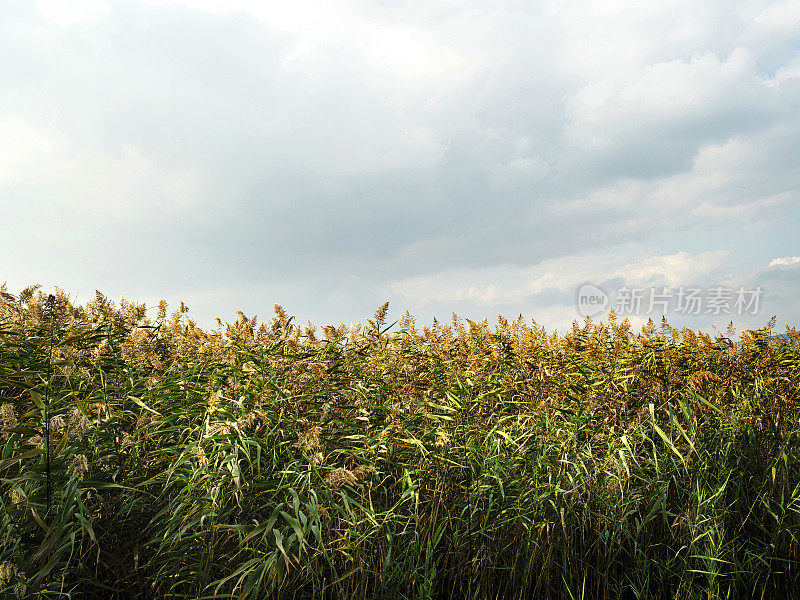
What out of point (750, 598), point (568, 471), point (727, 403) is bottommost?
point (750, 598)

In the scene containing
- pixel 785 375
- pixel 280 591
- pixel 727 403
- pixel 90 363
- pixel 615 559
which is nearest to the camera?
pixel 280 591

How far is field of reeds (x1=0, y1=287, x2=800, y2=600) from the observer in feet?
7.82

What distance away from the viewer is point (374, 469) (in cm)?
239

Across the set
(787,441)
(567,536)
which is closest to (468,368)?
(567,536)

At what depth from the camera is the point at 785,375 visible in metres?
4.38

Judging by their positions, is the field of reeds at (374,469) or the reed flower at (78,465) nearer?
the reed flower at (78,465)

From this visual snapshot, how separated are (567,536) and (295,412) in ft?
4.96

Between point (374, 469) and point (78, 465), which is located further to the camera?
point (374, 469)

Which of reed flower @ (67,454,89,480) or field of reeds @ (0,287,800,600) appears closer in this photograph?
reed flower @ (67,454,89,480)

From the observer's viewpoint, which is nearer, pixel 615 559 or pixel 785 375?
pixel 615 559

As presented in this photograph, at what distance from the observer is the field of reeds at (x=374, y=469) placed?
238cm

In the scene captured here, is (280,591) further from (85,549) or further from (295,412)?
(85,549)

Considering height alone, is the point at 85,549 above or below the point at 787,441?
below

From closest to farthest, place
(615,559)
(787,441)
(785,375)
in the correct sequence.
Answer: (615,559), (787,441), (785,375)
